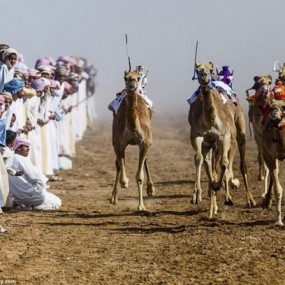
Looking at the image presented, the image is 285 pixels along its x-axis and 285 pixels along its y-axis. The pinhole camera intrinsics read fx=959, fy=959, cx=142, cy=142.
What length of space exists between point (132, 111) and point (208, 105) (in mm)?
1348

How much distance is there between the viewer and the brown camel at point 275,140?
11.8 metres

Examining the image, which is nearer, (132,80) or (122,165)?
(132,80)

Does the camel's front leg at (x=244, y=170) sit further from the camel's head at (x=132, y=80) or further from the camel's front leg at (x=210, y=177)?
the camel's head at (x=132, y=80)

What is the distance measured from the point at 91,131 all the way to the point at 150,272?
3015cm

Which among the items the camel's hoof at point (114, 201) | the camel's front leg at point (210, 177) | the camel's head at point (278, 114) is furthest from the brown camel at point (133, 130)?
the camel's head at point (278, 114)

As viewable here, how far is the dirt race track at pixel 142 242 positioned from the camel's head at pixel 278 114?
1279 mm

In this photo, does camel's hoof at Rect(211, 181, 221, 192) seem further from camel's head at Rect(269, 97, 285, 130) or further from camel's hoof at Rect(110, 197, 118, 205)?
camel's hoof at Rect(110, 197, 118, 205)

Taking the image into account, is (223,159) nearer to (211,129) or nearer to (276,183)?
(211,129)

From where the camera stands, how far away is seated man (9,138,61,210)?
14.1 meters

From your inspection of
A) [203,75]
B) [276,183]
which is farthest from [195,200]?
[276,183]

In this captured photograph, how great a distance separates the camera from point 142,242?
36.6 feet

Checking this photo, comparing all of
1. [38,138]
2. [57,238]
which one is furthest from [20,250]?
[38,138]

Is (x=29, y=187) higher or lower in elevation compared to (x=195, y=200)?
higher

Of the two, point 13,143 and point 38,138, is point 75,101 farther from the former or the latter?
point 13,143
